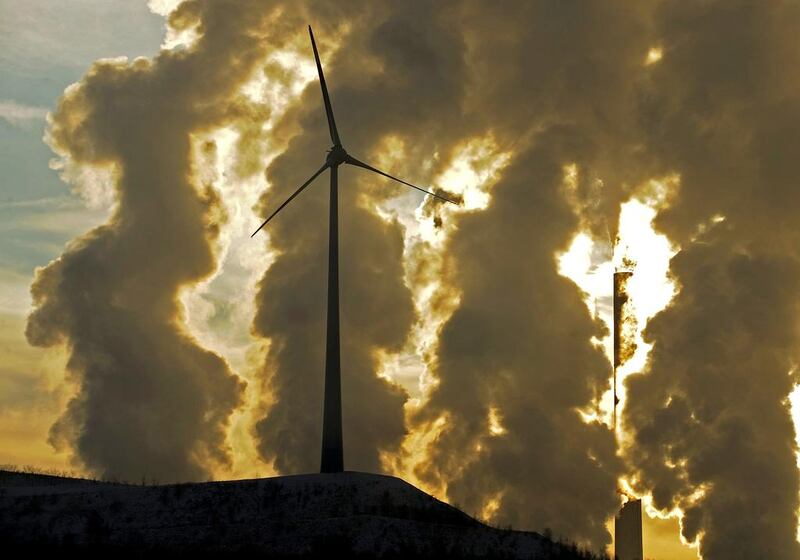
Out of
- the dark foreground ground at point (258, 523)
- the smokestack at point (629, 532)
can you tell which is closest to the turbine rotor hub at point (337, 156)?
the dark foreground ground at point (258, 523)

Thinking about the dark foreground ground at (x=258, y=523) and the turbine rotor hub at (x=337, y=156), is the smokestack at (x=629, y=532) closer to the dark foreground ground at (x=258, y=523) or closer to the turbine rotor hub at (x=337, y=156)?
the dark foreground ground at (x=258, y=523)

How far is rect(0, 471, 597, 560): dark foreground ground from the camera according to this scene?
95.4 metres

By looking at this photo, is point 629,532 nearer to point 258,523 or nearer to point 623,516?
point 623,516

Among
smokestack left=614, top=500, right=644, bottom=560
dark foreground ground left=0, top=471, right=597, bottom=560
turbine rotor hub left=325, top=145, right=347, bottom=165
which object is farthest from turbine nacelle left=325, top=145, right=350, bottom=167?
smokestack left=614, top=500, right=644, bottom=560

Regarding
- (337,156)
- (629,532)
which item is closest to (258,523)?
(337,156)

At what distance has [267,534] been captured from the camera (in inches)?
3861

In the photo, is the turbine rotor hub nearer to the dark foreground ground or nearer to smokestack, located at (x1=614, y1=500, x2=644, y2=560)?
the dark foreground ground

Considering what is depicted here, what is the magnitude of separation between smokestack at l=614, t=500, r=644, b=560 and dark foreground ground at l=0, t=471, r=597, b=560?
68.7 m

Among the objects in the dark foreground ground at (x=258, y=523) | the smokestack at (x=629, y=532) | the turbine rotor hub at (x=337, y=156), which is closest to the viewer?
the dark foreground ground at (x=258, y=523)

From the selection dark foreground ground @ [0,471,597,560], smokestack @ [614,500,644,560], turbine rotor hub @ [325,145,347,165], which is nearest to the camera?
dark foreground ground @ [0,471,597,560]

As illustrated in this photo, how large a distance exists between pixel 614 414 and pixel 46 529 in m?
84.5

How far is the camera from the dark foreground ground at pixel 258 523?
95375 millimetres

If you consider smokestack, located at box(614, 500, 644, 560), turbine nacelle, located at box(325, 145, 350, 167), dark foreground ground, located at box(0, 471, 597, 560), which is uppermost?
turbine nacelle, located at box(325, 145, 350, 167)

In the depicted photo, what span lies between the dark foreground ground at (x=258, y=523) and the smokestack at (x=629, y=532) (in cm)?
6873
